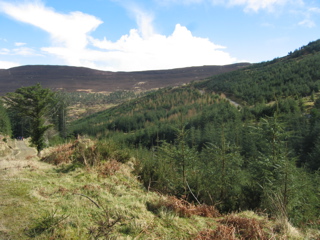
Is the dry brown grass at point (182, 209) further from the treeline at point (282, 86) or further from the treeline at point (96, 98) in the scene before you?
the treeline at point (96, 98)

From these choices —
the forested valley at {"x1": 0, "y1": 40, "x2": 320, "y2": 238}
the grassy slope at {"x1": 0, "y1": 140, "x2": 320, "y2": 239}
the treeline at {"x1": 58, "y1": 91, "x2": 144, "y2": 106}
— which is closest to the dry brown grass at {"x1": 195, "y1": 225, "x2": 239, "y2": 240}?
the grassy slope at {"x1": 0, "y1": 140, "x2": 320, "y2": 239}

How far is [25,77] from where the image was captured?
165500 mm

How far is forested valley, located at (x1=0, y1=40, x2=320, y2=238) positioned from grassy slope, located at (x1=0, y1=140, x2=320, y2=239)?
2.68 feet

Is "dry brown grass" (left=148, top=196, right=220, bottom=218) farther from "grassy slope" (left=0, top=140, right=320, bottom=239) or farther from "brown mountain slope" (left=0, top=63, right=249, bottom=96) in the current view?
"brown mountain slope" (left=0, top=63, right=249, bottom=96)

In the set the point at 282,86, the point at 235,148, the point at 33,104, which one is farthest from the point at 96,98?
the point at 235,148

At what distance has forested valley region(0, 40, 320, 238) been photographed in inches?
257

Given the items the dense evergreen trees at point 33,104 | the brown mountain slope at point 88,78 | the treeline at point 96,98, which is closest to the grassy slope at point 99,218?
the dense evergreen trees at point 33,104

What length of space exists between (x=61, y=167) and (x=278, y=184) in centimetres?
726

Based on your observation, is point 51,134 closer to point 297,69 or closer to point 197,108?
point 197,108

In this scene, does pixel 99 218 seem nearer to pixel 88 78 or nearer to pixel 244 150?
pixel 244 150

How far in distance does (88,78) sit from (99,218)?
19764 cm

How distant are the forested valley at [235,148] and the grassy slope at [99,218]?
818 millimetres

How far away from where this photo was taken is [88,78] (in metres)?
186

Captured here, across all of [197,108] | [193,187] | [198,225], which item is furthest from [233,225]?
[197,108]
